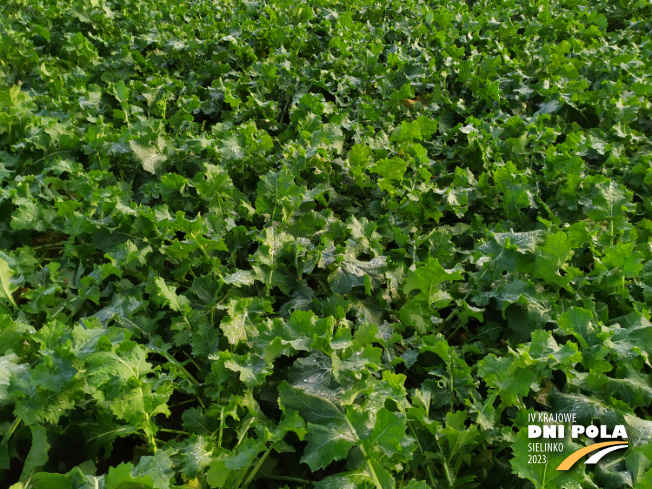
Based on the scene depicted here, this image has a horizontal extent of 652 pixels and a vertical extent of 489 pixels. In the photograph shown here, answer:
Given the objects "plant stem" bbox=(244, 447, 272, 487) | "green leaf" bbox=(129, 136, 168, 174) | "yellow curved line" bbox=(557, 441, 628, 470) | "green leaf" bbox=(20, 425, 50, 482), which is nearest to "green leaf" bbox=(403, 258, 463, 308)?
"yellow curved line" bbox=(557, 441, 628, 470)

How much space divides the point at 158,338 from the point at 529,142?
2.88m

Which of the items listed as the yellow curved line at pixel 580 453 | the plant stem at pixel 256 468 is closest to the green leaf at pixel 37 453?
the plant stem at pixel 256 468

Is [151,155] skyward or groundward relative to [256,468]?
skyward

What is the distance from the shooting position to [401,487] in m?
1.88

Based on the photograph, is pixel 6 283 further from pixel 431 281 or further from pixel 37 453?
pixel 431 281

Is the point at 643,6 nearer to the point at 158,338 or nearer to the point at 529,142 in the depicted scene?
the point at 529,142

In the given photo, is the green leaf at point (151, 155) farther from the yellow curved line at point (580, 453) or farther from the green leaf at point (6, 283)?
the yellow curved line at point (580, 453)

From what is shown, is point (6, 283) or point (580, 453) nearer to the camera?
point (580, 453)

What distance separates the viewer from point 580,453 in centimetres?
189

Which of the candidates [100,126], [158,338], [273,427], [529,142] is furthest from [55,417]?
[529,142]

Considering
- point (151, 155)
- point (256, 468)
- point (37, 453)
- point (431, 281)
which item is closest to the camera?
point (37, 453)

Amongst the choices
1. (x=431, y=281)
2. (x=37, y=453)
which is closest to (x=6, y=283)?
(x=37, y=453)

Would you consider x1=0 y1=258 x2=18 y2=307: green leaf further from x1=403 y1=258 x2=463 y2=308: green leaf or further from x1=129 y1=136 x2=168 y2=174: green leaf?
x1=403 y1=258 x2=463 y2=308: green leaf

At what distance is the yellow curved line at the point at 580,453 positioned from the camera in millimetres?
1808
